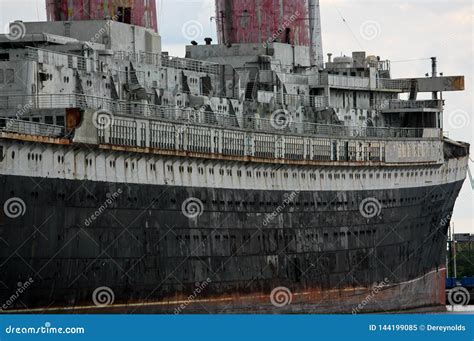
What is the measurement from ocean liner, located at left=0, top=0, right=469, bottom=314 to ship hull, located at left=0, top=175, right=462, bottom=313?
3.7 inches

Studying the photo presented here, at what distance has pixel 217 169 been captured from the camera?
93.8 m

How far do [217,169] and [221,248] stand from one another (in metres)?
3.71

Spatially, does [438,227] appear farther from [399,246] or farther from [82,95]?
[82,95]

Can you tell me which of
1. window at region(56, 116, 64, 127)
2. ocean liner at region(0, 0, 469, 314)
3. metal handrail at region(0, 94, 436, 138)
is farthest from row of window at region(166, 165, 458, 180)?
window at region(56, 116, 64, 127)

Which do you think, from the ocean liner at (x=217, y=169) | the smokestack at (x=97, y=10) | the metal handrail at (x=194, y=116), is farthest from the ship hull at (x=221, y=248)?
the smokestack at (x=97, y=10)

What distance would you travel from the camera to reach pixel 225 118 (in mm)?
97812

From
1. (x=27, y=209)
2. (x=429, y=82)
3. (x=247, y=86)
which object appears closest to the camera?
(x=27, y=209)

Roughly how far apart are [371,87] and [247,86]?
47.6 feet

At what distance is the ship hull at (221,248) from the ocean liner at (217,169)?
94 millimetres

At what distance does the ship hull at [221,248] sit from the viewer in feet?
262

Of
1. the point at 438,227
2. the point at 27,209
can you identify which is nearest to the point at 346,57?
the point at 438,227

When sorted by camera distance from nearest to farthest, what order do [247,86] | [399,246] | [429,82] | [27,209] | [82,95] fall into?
A: [27,209], [82,95], [247,86], [399,246], [429,82]

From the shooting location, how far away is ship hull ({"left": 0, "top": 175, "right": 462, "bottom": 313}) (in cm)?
7994

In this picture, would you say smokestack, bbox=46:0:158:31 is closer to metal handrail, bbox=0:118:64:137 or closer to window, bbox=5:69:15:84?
window, bbox=5:69:15:84
